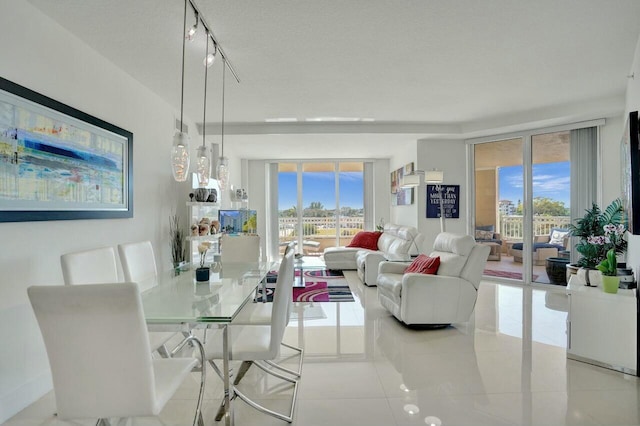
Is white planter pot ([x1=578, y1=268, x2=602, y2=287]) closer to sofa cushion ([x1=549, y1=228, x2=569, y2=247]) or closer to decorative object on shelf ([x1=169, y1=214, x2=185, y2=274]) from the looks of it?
sofa cushion ([x1=549, y1=228, x2=569, y2=247])

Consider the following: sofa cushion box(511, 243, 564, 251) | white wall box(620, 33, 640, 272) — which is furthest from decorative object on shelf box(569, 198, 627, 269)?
sofa cushion box(511, 243, 564, 251)

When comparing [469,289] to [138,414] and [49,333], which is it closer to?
[138,414]

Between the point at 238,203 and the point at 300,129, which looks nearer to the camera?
the point at 300,129

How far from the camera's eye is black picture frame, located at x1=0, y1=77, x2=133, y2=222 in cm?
216

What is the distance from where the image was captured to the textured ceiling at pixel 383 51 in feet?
7.97

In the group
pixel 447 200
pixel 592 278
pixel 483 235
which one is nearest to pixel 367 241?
pixel 447 200

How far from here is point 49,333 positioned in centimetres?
137

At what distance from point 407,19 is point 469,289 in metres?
2.58

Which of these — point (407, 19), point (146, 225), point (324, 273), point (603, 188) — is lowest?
point (324, 273)

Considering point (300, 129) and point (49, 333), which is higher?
point (300, 129)

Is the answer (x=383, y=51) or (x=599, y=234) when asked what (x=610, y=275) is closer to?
(x=599, y=234)

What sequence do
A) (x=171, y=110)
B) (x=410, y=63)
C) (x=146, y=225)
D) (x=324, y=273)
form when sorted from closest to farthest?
(x=410, y=63), (x=146, y=225), (x=171, y=110), (x=324, y=273)

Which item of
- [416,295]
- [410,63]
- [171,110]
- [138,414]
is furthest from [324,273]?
[138,414]

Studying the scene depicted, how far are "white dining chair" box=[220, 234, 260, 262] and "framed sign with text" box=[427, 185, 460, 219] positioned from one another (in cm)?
336
